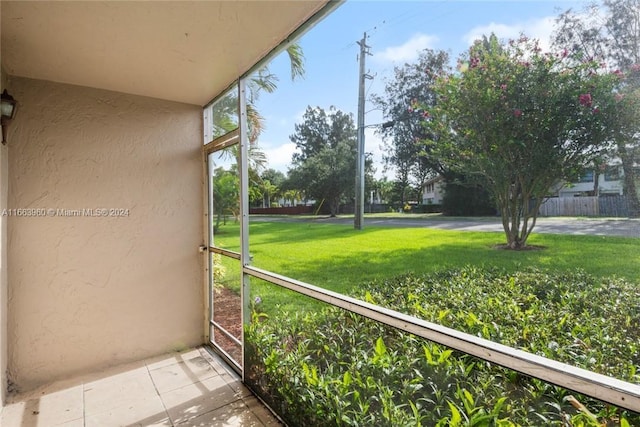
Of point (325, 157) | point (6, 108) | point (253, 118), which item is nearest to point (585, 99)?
point (325, 157)

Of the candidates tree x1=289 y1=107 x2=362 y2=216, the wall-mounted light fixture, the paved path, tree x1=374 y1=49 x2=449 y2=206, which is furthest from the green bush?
the wall-mounted light fixture

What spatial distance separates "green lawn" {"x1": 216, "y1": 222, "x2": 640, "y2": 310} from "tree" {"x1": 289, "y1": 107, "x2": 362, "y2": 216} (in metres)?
0.40

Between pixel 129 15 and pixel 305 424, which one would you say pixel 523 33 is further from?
pixel 305 424

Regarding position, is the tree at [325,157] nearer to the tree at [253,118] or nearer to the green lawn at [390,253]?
the green lawn at [390,253]

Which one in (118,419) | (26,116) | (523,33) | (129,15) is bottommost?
(118,419)

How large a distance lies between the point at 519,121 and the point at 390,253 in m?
1.75

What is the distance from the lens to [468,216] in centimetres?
209

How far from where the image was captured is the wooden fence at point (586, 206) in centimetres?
131

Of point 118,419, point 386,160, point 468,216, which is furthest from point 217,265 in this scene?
point 468,216

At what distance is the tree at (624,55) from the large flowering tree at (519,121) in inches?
2.4

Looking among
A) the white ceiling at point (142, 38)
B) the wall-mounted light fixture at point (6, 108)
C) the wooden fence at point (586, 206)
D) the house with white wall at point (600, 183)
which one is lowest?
the wooden fence at point (586, 206)

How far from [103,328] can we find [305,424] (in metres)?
2.07

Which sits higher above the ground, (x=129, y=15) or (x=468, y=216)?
(x=129, y=15)

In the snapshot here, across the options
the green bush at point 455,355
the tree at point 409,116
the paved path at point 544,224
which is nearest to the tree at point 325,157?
the paved path at point 544,224
